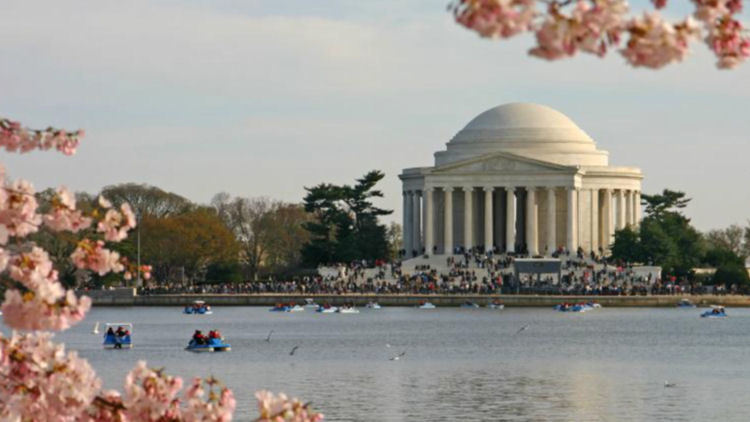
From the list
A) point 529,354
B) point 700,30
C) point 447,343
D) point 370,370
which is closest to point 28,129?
point 700,30

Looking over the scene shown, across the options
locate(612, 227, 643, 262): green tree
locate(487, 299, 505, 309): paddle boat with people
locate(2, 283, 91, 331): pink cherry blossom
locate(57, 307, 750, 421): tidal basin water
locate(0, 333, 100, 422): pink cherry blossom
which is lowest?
locate(57, 307, 750, 421): tidal basin water

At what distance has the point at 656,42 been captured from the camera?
40.1ft

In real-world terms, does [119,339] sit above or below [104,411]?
below

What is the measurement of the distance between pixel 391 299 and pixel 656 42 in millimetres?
150915

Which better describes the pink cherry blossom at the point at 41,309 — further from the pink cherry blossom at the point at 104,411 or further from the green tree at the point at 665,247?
the green tree at the point at 665,247

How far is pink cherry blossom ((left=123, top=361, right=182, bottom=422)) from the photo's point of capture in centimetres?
1623

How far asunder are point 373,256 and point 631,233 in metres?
30.3

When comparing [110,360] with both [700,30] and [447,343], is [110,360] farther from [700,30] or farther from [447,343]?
[700,30]

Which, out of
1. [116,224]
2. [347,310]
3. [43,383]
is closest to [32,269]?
[43,383]

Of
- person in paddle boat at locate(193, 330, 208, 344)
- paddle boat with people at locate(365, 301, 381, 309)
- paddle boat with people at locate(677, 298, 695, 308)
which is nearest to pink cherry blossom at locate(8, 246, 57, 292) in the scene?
person in paddle boat at locate(193, 330, 208, 344)

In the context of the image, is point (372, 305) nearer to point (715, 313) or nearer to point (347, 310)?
point (347, 310)

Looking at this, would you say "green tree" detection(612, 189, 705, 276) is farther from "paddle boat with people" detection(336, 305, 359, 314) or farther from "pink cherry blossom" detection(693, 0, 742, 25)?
"pink cherry blossom" detection(693, 0, 742, 25)

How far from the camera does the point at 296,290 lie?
176000 millimetres

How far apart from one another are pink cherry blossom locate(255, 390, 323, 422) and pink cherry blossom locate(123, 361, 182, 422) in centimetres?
80
